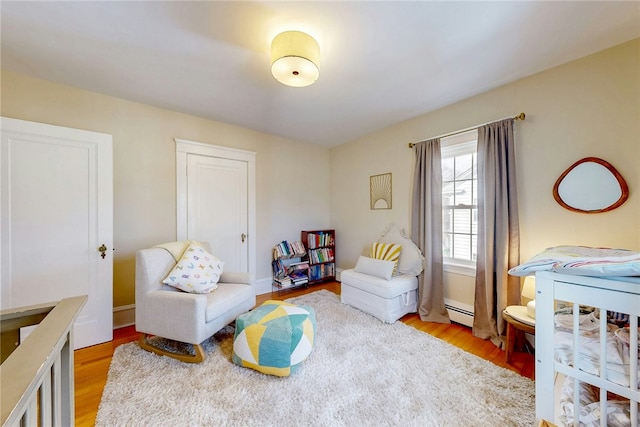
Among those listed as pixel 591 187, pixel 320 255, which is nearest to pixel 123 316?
pixel 320 255

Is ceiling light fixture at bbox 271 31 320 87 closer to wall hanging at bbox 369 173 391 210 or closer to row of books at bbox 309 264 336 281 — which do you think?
wall hanging at bbox 369 173 391 210

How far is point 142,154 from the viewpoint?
2568 millimetres

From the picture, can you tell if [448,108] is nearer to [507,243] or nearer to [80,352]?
[507,243]

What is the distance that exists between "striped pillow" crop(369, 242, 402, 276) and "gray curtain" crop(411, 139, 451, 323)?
292 mm

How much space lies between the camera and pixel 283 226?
12.2ft

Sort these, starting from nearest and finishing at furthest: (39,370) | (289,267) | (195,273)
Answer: (39,370) < (195,273) < (289,267)

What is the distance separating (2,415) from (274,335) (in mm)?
1332

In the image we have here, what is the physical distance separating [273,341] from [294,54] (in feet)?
A: 6.23

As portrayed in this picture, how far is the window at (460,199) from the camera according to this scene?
2.46 meters

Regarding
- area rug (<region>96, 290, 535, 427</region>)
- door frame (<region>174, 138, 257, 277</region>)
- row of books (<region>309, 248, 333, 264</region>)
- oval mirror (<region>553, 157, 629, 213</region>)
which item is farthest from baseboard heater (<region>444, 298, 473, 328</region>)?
door frame (<region>174, 138, 257, 277</region>)

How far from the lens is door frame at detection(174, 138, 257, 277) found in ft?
9.12

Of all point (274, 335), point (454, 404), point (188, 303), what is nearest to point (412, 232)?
point (454, 404)

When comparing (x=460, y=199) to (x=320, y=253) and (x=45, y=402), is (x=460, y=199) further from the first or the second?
(x=45, y=402)

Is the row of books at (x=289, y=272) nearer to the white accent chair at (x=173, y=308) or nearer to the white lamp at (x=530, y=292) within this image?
the white accent chair at (x=173, y=308)
